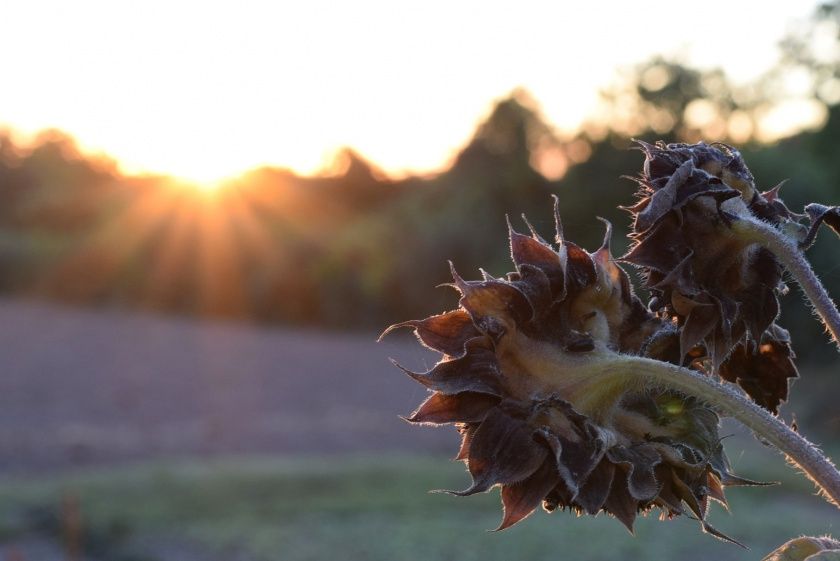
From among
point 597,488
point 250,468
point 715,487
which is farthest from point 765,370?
A: point 250,468

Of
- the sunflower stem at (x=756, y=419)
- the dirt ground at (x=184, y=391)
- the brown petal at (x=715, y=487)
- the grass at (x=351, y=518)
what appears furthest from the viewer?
the dirt ground at (x=184, y=391)

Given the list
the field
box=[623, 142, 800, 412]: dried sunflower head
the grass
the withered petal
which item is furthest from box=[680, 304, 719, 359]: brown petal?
the grass

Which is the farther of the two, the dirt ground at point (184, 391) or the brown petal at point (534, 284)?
the dirt ground at point (184, 391)

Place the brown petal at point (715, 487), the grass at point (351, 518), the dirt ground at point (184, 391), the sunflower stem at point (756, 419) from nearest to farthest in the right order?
the sunflower stem at point (756, 419) < the brown petal at point (715, 487) < the grass at point (351, 518) < the dirt ground at point (184, 391)

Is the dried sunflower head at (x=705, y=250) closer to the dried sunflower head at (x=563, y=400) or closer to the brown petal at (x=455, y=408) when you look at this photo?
the dried sunflower head at (x=563, y=400)

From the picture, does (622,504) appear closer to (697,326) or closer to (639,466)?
(639,466)

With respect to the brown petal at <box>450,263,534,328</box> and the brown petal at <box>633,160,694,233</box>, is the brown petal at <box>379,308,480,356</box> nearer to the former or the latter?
the brown petal at <box>450,263,534,328</box>

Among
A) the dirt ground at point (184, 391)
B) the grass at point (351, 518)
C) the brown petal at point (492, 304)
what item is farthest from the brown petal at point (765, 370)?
the dirt ground at point (184, 391)
